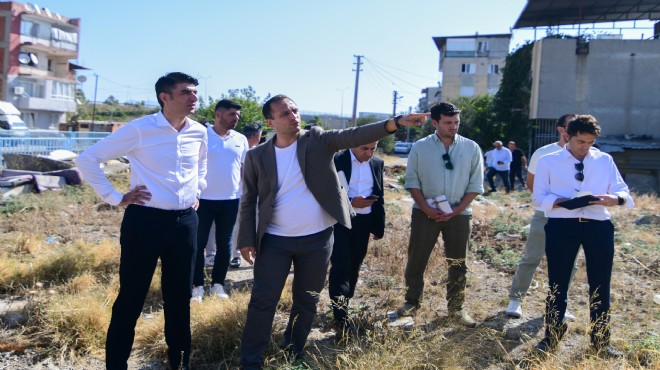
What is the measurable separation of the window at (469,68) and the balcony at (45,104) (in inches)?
1604

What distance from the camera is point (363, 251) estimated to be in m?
4.89

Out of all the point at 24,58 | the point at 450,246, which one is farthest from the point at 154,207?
the point at 24,58

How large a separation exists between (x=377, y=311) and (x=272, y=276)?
5.05 ft

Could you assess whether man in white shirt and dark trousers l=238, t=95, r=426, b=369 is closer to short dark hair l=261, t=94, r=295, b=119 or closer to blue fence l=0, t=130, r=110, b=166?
short dark hair l=261, t=94, r=295, b=119

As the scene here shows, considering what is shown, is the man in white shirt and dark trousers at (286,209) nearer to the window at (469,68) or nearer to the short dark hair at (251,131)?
the short dark hair at (251,131)

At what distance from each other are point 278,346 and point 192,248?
100 centimetres

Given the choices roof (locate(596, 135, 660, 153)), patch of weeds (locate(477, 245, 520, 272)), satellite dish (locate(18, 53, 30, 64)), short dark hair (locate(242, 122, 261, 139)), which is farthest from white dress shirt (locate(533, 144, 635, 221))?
satellite dish (locate(18, 53, 30, 64))

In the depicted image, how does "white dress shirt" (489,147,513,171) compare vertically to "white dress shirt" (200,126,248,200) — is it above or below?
above

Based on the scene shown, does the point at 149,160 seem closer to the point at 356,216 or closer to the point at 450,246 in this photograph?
the point at 356,216

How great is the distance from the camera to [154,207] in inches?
139

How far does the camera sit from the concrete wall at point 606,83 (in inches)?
997

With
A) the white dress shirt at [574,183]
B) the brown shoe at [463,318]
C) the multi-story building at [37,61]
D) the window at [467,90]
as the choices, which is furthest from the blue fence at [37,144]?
the window at [467,90]

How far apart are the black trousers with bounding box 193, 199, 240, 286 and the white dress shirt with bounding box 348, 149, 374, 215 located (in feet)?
4.45

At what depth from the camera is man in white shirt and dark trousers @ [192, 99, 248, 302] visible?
533cm
